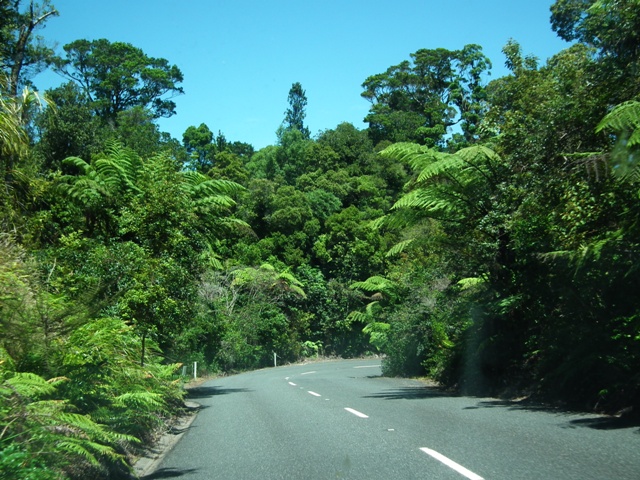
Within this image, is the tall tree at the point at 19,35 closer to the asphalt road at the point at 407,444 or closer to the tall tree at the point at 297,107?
the asphalt road at the point at 407,444

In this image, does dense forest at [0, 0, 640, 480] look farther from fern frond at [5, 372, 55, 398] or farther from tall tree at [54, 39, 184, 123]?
tall tree at [54, 39, 184, 123]

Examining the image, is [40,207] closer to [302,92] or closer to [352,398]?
[352,398]

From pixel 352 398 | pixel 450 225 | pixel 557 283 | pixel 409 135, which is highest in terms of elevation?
pixel 409 135

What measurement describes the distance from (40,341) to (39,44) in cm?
1658

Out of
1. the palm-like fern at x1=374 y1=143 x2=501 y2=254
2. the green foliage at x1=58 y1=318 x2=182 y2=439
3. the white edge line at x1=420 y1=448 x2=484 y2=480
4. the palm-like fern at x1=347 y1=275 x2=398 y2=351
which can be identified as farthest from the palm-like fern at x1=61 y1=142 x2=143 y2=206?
the palm-like fern at x1=347 y1=275 x2=398 y2=351

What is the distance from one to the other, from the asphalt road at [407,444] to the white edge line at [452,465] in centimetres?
1

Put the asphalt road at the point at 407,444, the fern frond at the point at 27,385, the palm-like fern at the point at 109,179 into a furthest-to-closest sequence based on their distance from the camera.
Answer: the palm-like fern at the point at 109,179
the asphalt road at the point at 407,444
the fern frond at the point at 27,385

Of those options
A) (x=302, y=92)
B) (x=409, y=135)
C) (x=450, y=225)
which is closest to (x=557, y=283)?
(x=450, y=225)

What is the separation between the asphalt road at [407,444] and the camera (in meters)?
6.81

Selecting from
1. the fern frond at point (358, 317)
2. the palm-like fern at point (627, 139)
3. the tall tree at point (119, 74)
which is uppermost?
the tall tree at point (119, 74)

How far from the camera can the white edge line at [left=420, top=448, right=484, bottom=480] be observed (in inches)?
251

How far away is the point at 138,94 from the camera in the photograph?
47062mm

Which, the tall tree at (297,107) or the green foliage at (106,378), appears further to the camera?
the tall tree at (297,107)

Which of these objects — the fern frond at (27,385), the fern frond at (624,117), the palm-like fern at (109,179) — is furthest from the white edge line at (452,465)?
the palm-like fern at (109,179)
